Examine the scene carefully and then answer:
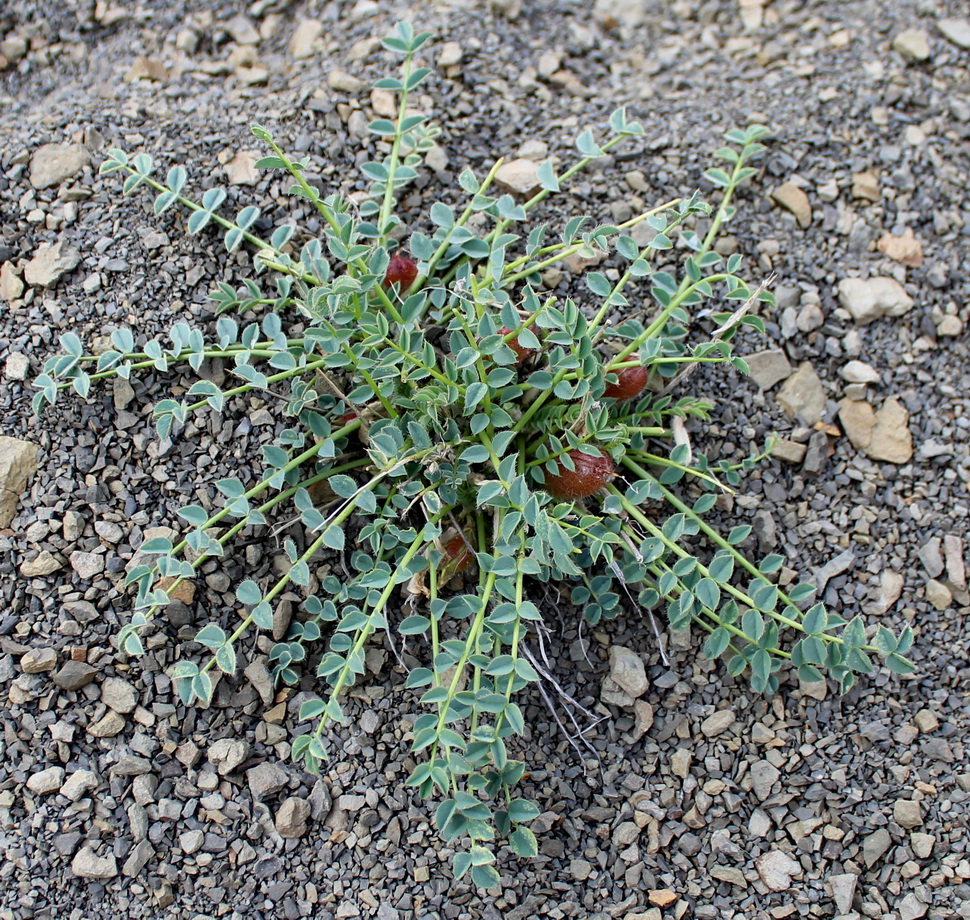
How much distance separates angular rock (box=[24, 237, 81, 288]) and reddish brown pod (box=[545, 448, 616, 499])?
129 cm

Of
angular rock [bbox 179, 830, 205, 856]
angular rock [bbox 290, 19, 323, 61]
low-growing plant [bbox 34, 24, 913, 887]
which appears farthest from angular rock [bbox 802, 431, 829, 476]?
angular rock [bbox 290, 19, 323, 61]

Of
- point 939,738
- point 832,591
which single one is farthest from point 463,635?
point 939,738

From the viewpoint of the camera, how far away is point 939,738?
7.01 feet

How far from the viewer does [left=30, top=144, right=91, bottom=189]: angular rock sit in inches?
95.9

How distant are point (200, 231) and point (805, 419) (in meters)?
1.60

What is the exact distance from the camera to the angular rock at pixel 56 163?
2436 mm

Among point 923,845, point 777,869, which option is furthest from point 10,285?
point 923,845

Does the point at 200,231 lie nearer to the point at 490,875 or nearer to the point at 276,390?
the point at 276,390

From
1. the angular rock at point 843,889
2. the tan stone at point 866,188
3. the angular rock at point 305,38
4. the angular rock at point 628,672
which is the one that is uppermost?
the angular rock at point 305,38

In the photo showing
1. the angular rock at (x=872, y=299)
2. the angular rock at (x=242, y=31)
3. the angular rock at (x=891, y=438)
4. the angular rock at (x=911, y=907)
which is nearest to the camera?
the angular rock at (x=911, y=907)

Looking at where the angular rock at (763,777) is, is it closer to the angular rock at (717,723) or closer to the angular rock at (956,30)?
the angular rock at (717,723)

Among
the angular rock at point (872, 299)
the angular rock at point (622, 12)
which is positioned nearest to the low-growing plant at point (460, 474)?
the angular rock at point (872, 299)

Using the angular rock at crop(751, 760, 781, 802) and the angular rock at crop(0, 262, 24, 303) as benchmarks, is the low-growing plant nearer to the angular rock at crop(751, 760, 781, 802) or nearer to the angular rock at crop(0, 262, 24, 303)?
the angular rock at crop(751, 760, 781, 802)

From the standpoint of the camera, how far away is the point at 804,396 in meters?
2.43
